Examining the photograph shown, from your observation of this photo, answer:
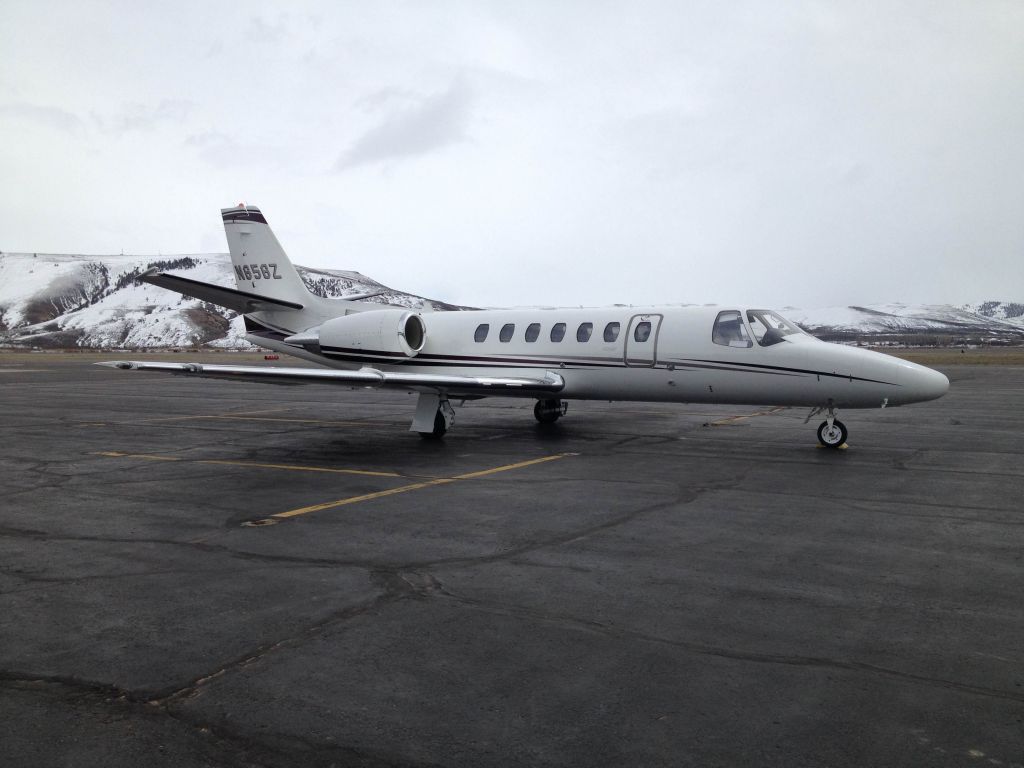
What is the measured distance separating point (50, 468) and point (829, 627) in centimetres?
1148

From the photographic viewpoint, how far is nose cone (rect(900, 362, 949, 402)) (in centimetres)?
1212

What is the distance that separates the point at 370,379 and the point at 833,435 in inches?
323

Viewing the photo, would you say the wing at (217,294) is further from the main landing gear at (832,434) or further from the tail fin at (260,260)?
the main landing gear at (832,434)

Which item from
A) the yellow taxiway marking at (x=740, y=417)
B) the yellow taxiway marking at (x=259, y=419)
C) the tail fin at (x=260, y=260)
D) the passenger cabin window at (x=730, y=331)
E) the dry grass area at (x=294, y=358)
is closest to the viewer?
the passenger cabin window at (x=730, y=331)

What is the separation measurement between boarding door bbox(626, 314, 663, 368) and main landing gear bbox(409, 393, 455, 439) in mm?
3693

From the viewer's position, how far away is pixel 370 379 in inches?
546

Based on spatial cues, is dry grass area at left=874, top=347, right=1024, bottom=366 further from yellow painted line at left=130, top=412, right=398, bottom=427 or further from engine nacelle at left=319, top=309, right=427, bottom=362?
yellow painted line at left=130, top=412, right=398, bottom=427

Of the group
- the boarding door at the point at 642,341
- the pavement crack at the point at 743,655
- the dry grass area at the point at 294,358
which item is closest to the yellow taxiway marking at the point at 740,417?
the boarding door at the point at 642,341

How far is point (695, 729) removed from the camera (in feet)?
11.9

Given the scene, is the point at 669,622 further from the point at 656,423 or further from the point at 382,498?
the point at 656,423

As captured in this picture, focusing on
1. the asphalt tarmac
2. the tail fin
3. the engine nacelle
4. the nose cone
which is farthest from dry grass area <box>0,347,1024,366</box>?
the asphalt tarmac

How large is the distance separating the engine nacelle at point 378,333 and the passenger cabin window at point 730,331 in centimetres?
667

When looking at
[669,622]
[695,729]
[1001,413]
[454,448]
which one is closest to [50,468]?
[454,448]

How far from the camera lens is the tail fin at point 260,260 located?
19.3 m
